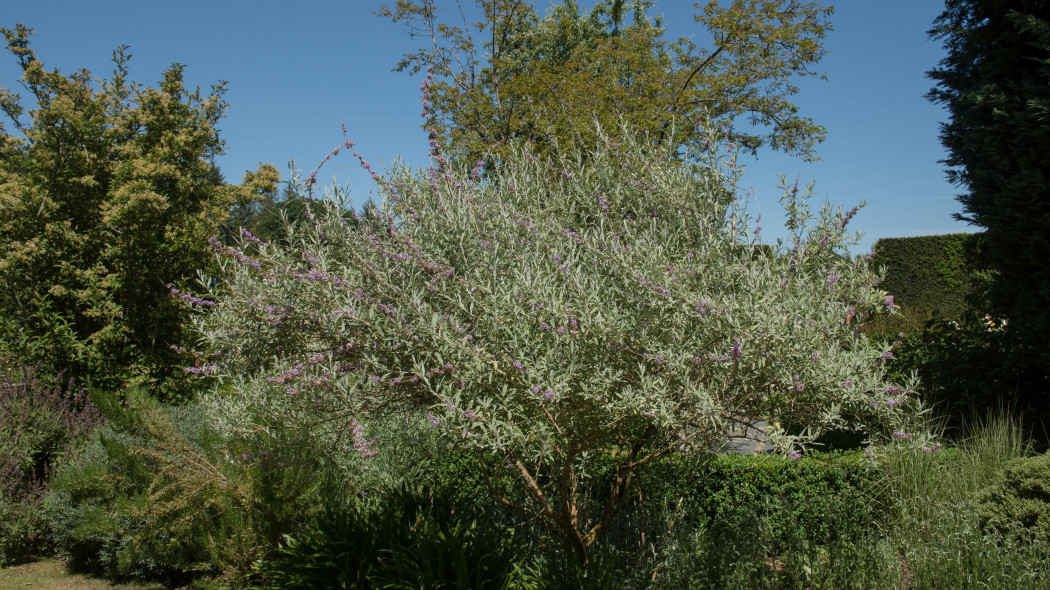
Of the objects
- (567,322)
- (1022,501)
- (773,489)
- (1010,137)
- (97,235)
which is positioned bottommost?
(773,489)

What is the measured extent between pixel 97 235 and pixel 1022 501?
11180 mm

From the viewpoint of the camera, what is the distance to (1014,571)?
381 centimetres

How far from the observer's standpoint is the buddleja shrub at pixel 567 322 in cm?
298

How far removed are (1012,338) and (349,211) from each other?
845cm

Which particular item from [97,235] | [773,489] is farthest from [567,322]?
[97,235]

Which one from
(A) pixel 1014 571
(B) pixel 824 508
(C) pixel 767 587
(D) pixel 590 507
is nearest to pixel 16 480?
(D) pixel 590 507

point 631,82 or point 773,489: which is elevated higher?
point 631,82

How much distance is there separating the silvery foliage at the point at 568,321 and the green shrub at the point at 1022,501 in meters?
2.21

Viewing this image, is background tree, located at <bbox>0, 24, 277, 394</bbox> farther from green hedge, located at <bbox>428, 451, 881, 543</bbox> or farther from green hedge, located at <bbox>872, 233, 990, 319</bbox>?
green hedge, located at <bbox>872, 233, 990, 319</bbox>

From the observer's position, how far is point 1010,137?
7555mm

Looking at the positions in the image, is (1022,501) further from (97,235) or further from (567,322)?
(97,235)

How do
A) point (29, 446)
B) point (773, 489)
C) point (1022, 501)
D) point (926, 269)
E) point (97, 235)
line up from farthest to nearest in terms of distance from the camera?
point (926, 269) → point (97, 235) → point (29, 446) → point (773, 489) → point (1022, 501)

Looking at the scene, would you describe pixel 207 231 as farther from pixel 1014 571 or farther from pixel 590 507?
pixel 1014 571

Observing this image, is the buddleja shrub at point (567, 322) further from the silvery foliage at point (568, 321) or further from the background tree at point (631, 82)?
the background tree at point (631, 82)
